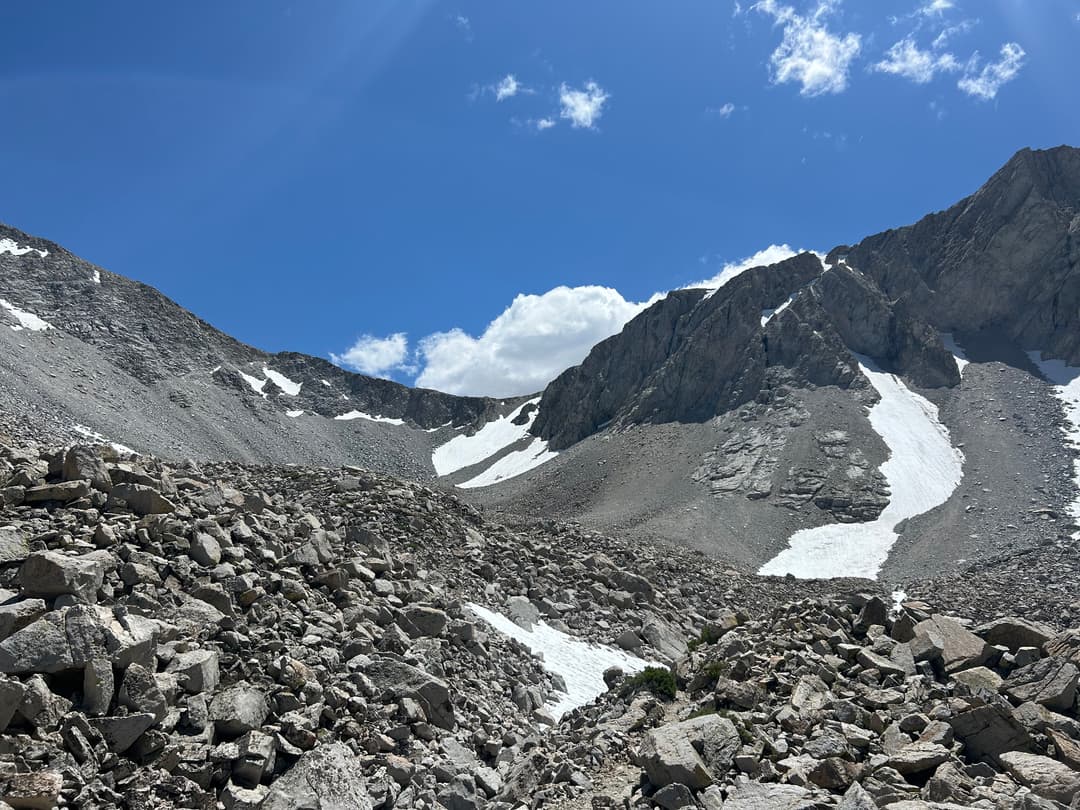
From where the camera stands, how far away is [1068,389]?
76688 millimetres

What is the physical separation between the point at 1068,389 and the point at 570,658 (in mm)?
82305

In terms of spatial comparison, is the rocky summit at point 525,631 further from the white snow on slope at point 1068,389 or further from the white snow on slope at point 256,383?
the white snow on slope at point 256,383

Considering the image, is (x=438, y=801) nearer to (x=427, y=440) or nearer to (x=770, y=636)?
(x=770, y=636)

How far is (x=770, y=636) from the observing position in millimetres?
13836

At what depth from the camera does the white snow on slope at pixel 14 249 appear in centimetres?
9444

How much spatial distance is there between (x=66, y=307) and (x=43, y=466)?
91900 mm

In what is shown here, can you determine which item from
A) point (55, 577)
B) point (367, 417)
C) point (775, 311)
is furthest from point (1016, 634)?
point (367, 417)

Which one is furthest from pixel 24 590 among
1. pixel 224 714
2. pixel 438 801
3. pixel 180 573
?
pixel 438 801

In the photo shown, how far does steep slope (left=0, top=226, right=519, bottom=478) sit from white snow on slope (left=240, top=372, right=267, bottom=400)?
36cm

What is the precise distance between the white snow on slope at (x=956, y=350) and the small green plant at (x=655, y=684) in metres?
88.2

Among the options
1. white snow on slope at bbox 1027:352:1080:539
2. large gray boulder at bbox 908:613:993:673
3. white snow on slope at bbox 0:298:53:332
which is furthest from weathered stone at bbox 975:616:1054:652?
white snow on slope at bbox 0:298:53:332

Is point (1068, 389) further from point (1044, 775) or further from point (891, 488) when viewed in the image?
point (1044, 775)

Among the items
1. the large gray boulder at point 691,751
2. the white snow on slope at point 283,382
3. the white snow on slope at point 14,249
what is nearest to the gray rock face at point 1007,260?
the large gray boulder at point 691,751

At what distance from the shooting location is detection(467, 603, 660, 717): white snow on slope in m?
17.2
